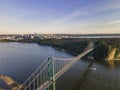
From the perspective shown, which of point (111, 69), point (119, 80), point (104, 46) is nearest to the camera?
point (119, 80)

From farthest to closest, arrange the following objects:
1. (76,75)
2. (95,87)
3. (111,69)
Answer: (111,69), (76,75), (95,87)

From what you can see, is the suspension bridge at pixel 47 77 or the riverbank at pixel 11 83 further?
the riverbank at pixel 11 83

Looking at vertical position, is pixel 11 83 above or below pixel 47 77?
below

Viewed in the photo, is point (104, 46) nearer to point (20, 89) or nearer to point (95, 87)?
point (95, 87)

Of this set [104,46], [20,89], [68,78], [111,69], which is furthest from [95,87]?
[104,46]

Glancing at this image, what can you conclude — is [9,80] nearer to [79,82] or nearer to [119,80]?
[79,82]

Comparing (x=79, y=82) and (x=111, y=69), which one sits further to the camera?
(x=111, y=69)

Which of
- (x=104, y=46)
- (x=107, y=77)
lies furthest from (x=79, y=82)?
(x=104, y=46)

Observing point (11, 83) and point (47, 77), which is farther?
point (47, 77)

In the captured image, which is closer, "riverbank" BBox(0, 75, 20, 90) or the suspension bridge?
the suspension bridge
